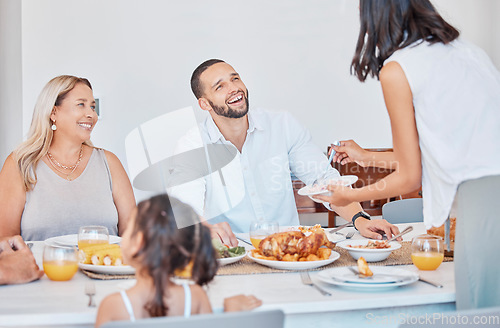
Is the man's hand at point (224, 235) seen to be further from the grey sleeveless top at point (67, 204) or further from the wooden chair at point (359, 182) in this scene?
the wooden chair at point (359, 182)

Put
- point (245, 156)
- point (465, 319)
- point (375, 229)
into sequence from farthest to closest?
point (245, 156) → point (375, 229) → point (465, 319)

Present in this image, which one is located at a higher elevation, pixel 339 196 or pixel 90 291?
pixel 339 196

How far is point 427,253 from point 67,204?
4.86ft

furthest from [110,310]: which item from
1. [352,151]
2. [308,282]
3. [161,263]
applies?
[352,151]

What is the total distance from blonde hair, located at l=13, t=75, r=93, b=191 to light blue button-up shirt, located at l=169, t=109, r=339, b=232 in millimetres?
569

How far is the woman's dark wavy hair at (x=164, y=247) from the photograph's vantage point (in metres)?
1.09

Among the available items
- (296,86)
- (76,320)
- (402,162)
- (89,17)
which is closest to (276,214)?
(402,162)

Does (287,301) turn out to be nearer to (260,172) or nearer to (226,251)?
(226,251)

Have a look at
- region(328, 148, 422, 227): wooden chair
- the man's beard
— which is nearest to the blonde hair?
the man's beard

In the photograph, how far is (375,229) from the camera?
2.01 m

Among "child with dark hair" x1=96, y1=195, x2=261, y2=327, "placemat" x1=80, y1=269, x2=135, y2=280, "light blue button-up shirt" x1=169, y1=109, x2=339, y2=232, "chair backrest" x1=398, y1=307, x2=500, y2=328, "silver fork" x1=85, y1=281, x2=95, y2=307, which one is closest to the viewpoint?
"chair backrest" x1=398, y1=307, x2=500, y2=328

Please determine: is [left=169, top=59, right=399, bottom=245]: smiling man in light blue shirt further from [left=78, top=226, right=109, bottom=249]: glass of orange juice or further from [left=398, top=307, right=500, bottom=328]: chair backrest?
[left=398, top=307, right=500, bottom=328]: chair backrest

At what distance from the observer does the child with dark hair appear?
109cm

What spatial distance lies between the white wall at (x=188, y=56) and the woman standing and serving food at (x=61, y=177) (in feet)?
6.19
